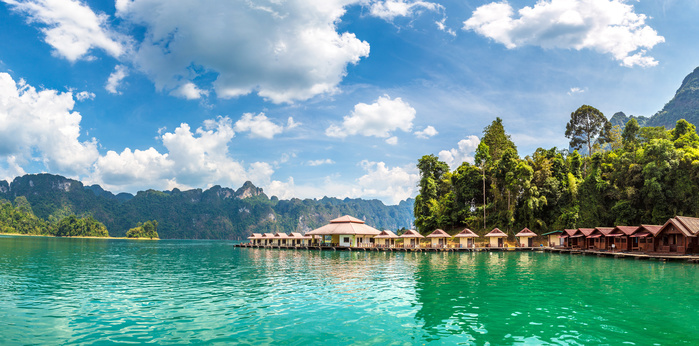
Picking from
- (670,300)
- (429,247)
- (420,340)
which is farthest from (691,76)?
(420,340)

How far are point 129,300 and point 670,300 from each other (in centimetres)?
2189

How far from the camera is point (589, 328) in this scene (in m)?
11.8

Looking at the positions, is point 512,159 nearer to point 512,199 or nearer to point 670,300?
point 512,199

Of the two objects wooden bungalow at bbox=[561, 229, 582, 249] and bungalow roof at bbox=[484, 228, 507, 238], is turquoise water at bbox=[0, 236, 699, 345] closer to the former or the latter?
wooden bungalow at bbox=[561, 229, 582, 249]

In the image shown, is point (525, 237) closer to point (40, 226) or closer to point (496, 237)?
point (496, 237)

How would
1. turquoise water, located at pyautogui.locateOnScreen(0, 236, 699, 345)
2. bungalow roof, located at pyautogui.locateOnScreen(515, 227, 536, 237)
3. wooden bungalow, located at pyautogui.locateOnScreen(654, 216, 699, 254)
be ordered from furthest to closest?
bungalow roof, located at pyautogui.locateOnScreen(515, 227, 536, 237), wooden bungalow, located at pyautogui.locateOnScreen(654, 216, 699, 254), turquoise water, located at pyautogui.locateOnScreen(0, 236, 699, 345)

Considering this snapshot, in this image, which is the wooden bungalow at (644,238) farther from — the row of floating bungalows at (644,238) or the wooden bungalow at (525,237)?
the wooden bungalow at (525,237)

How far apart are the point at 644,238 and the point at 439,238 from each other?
25932 millimetres

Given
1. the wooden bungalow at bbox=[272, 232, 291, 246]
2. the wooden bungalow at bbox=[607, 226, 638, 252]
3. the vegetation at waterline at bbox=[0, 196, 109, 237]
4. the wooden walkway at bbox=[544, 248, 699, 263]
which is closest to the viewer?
the wooden walkway at bbox=[544, 248, 699, 263]

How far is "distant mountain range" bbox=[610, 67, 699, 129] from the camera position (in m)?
118

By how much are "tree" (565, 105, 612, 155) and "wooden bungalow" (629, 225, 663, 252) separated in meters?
27.8

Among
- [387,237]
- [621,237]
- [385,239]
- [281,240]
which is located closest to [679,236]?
[621,237]

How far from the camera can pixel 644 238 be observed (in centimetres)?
4300

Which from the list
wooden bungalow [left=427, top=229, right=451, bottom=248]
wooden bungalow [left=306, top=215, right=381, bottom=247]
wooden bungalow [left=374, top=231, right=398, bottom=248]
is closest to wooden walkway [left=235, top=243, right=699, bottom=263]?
wooden bungalow [left=306, top=215, right=381, bottom=247]
